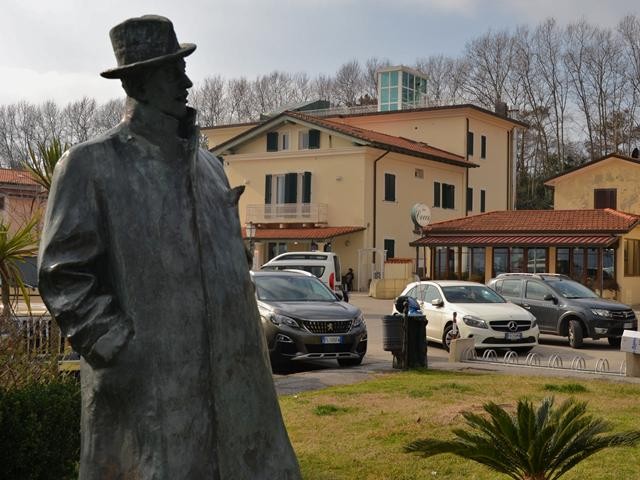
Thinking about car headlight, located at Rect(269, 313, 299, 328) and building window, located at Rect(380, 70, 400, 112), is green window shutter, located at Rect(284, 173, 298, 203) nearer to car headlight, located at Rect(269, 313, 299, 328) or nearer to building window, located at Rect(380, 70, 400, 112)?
building window, located at Rect(380, 70, 400, 112)

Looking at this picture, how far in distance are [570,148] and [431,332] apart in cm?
5649

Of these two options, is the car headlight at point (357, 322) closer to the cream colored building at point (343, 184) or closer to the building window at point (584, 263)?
the building window at point (584, 263)

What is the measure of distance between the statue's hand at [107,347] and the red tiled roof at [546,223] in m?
33.4

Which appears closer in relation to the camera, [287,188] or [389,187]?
[389,187]

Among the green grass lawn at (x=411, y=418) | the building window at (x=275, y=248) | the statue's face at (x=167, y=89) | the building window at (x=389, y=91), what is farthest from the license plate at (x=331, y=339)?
the building window at (x=389, y=91)

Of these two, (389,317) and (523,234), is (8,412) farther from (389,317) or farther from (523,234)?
(523,234)

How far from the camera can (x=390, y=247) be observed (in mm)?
45438

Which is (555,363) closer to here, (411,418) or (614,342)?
(614,342)

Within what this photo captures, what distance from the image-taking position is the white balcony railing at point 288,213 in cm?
4484

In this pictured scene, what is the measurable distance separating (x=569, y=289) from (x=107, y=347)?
18942 mm

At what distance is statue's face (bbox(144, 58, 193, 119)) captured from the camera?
3.08m

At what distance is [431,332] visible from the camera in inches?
730

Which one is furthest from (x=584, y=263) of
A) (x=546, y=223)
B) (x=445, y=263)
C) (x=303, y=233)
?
(x=303, y=233)

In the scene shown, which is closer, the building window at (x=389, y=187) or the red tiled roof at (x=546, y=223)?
the red tiled roof at (x=546, y=223)
